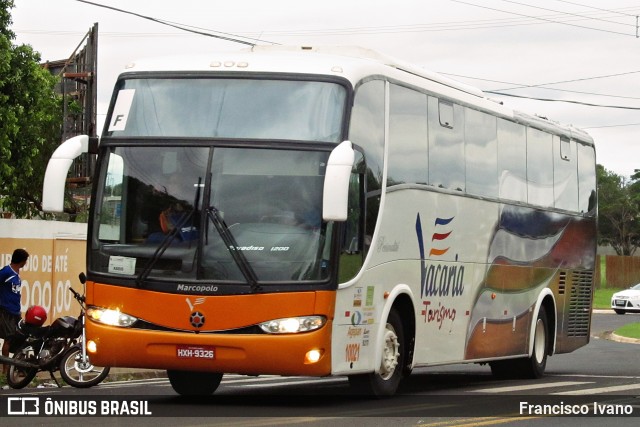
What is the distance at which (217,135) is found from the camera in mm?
13719

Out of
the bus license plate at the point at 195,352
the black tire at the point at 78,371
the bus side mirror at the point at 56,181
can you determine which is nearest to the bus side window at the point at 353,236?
the bus license plate at the point at 195,352

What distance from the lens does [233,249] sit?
43.5 ft

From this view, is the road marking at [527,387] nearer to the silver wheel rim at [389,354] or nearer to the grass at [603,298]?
the silver wheel rim at [389,354]

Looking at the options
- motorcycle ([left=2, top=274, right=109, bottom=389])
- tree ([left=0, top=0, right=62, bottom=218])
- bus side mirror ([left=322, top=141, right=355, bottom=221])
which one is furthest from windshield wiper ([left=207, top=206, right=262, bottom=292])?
tree ([left=0, top=0, right=62, bottom=218])

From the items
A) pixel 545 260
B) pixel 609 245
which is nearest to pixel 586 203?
pixel 545 260

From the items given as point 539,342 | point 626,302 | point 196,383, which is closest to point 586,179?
point 539,342

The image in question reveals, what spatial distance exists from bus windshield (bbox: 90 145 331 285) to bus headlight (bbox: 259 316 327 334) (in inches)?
15.1

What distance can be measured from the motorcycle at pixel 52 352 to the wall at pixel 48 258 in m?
3.91

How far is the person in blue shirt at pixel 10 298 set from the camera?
720 inches

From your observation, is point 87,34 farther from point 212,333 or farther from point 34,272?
point 212,333

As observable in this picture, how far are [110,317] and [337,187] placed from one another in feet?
8.87

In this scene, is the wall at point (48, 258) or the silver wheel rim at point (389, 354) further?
the wall at point (48, 258)

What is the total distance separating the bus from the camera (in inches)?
522

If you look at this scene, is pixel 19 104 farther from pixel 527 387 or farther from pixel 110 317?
pixel 110 317
